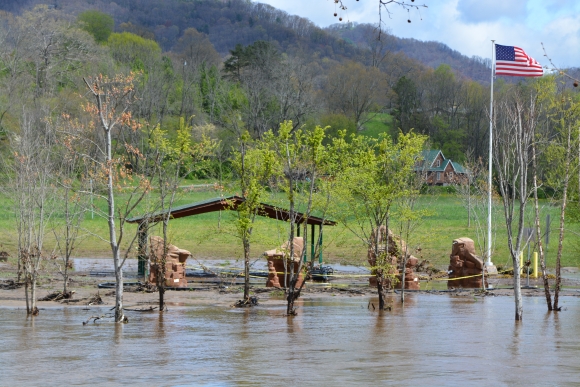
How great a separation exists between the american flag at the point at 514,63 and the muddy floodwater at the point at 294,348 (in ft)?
33.8

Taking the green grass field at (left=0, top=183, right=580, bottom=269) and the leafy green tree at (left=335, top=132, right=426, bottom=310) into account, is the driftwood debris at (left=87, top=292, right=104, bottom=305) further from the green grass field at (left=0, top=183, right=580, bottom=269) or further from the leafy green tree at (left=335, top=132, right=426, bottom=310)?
the green grass field at (left=0, top=183, right=580, bottom=269)

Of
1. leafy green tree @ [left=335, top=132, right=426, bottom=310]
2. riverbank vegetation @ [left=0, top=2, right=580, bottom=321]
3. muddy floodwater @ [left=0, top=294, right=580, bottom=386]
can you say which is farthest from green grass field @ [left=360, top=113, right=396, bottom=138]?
muddy floodwater @ [left=0, top=294, right=580, bottom=386]

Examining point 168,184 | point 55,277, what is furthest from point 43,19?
point 168,184

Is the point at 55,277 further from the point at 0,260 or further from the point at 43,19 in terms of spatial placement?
the point at 43,19

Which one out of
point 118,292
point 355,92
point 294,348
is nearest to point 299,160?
point 118,292

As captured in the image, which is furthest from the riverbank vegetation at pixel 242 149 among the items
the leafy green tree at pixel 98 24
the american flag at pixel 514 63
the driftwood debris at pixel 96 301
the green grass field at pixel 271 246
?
the driftwood debris at pixel 96 301

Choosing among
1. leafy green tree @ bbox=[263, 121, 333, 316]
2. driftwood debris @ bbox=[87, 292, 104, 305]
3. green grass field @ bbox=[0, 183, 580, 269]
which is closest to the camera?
leafy green tree @ bbox=[263, 121, 333, 316]

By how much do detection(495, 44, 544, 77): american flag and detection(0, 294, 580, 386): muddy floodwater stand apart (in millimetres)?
10296

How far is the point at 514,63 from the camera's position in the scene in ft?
110

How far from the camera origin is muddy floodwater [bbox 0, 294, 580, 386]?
46.5 feet

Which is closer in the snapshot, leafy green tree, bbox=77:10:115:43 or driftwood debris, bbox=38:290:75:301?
driftwood debris, bbox=38:290:75:301

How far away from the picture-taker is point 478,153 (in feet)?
272

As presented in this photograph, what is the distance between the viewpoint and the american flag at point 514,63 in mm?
32969

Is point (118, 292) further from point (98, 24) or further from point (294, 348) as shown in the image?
point (98, 24)
